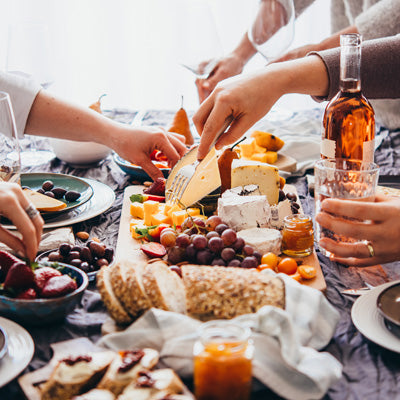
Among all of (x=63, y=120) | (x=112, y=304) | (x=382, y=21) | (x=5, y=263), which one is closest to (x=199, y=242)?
(x=112, y=304)

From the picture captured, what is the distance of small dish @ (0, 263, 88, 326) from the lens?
2.81 feet

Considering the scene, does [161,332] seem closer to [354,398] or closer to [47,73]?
[354,398]

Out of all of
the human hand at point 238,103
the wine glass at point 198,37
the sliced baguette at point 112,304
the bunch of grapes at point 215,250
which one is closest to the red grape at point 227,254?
the bunch of grapes at point 215,250

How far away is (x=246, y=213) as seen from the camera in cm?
121

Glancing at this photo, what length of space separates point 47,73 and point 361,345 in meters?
1.33

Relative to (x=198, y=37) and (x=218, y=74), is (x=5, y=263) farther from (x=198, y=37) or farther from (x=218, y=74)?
(x=218, y=74)

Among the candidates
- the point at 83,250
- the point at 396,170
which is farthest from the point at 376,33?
the point at 83,250

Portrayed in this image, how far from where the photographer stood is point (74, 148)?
5.86ft

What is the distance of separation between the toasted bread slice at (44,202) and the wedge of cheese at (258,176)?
0.42 meters

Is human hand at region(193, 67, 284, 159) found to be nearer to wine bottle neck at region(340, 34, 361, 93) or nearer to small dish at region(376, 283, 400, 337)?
wine bottle neck at region(340, 34, 361, 93)

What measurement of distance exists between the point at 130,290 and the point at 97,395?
0.77 feet

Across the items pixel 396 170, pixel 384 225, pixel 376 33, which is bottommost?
pixel 396 170

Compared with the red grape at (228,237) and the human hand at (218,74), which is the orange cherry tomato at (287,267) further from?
the human hand at (218,74)

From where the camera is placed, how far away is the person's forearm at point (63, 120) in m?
1.58
